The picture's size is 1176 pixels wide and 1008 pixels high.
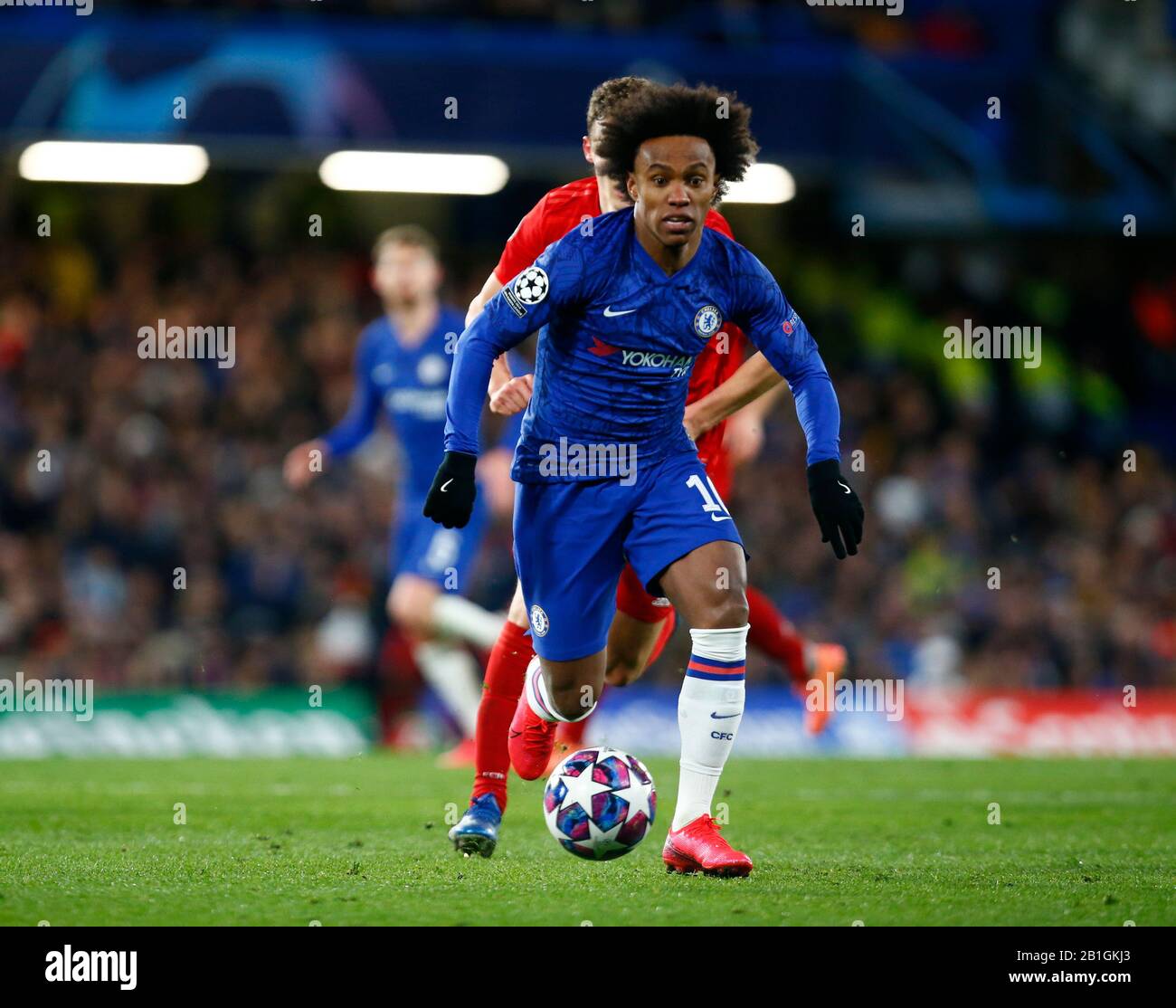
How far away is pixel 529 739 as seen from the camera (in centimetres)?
620

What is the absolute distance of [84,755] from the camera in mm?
12195

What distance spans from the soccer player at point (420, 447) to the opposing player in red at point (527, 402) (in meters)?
3.46

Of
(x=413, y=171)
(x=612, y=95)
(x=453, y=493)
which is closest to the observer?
(x=453, y=493)

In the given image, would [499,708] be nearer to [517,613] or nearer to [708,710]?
[517,613]

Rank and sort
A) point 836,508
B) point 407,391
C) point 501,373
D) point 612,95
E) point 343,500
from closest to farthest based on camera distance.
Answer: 1. point 836,508
2. point 612,95
3. point 501,373
4. point 407,391
5. point 343,500

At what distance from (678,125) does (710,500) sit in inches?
46.5

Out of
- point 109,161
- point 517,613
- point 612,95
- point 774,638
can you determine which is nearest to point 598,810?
point 517,613

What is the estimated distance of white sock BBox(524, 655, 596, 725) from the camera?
599 cm

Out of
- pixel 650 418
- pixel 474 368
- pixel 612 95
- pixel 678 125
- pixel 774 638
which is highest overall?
pixel 612 95

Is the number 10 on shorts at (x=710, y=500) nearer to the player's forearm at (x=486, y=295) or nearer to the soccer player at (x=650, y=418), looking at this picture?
the soccer player at (x=650, y=418)

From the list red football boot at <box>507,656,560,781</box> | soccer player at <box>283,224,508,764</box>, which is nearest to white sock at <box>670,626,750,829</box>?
red football boot at <box>507,656,560,781</box>

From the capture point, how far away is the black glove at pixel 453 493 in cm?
509

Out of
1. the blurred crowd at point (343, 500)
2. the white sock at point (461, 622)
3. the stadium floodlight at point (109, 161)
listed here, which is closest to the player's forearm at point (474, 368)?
the white sock at point (461, 622)

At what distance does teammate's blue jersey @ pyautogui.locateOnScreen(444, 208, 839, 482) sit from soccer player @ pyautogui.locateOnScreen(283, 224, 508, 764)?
4.36 metres
